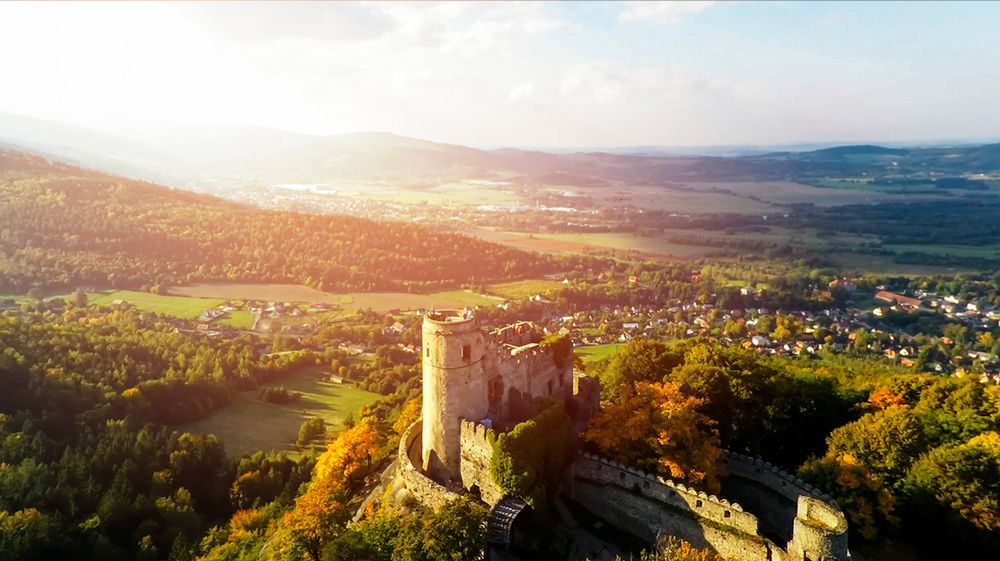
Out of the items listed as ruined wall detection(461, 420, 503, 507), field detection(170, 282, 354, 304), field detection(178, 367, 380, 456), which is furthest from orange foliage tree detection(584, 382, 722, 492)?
field detection(170, 282, 354, 304)

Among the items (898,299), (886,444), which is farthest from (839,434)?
(898,299)

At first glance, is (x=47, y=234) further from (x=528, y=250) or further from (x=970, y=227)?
(x=970, y=227)

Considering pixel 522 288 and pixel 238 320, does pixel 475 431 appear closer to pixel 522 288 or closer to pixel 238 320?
pixel 238 320

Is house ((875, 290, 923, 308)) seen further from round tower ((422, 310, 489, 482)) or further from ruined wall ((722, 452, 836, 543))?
round tower ((422, 310, 489, 482))

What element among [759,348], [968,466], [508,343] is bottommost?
[759,348]

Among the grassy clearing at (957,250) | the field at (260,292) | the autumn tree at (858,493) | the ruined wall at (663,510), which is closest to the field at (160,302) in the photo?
the field at (260,292)

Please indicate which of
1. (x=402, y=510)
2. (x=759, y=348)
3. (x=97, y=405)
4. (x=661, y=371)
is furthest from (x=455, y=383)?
(x=759, y=348)
